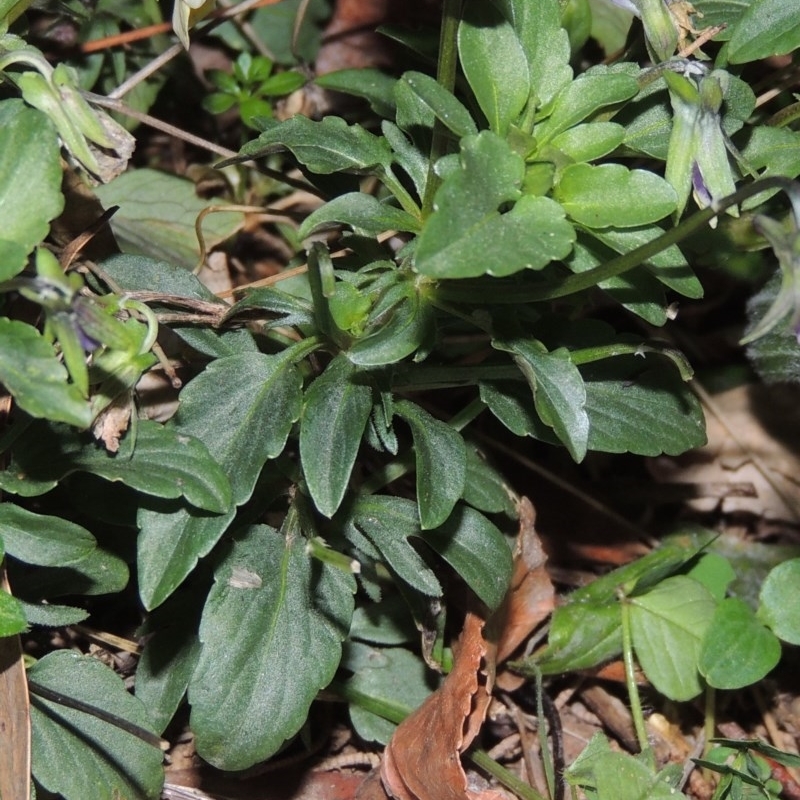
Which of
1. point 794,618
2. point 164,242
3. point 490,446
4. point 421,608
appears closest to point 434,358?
point 490,446

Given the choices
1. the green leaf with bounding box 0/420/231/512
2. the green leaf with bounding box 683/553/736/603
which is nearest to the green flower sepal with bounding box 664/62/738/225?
the green leaf with bounding box 0/420/231/512

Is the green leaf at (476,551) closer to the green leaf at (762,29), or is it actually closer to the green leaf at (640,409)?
the green leaf at (640,409)

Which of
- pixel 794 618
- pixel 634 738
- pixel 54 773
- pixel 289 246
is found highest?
pixel 289 246

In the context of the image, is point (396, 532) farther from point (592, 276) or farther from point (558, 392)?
point (592, 276)

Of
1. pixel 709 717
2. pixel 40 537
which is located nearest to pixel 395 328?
pixel 40 537

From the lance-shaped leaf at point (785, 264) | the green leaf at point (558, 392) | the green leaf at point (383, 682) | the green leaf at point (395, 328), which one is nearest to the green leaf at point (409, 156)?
the green leaf at point (395, 328)

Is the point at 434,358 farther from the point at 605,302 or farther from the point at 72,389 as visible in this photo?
the point at 72,389

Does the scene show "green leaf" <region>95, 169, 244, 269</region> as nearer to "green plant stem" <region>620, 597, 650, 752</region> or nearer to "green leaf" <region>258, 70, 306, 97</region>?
"green leaf" <region>258, 70, 306, 97</region>
